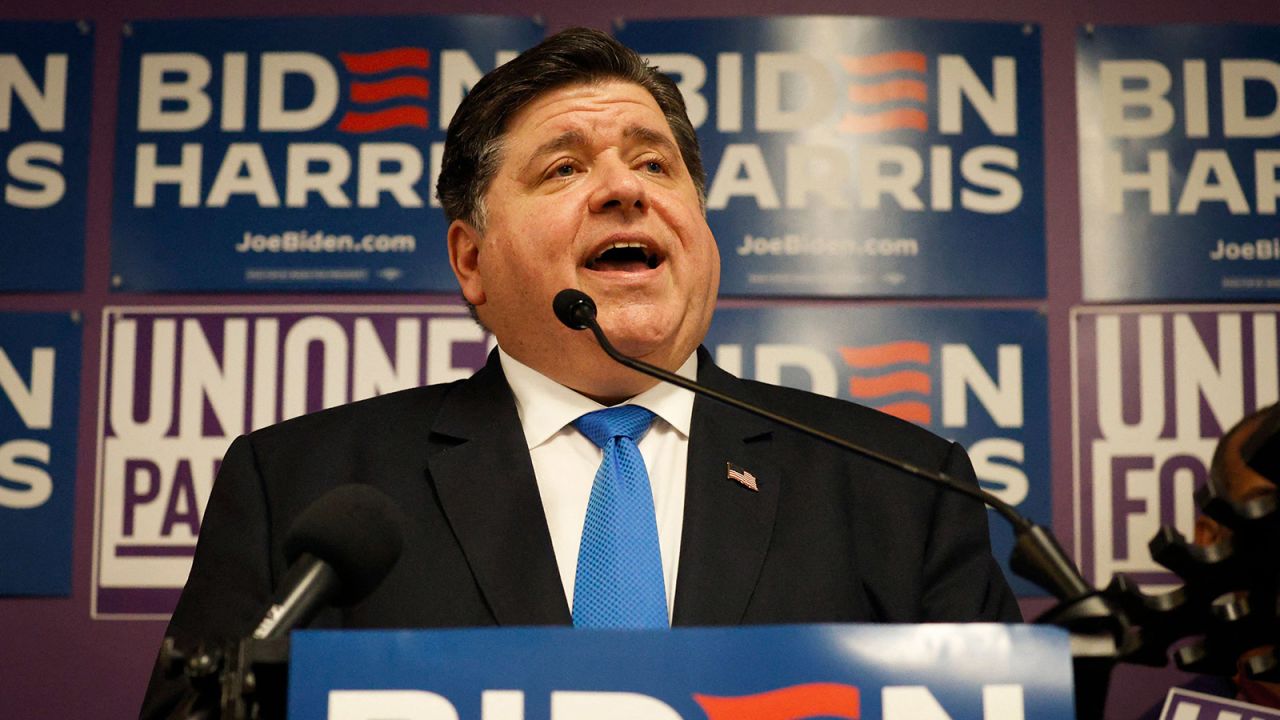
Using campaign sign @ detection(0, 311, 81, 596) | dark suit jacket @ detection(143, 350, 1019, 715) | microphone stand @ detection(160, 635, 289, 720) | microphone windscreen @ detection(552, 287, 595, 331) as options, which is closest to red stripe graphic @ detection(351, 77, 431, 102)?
campaign sign @ detection(0, 311, 81, 596)

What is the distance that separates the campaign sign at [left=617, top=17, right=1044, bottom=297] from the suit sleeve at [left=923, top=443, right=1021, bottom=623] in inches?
40.9

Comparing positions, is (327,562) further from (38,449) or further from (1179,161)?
(1179,161)

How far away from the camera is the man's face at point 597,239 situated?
152 centimetres

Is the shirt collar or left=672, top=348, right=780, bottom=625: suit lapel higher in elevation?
the shirt collar

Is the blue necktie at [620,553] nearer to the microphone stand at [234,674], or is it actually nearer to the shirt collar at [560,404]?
the shirt collar at [560,404]

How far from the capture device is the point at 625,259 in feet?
5.21

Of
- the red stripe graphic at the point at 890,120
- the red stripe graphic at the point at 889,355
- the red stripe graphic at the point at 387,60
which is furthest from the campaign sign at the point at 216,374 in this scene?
the red stripe graphic at the point at 890,120

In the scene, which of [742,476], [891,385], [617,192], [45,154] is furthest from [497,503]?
[45,154]

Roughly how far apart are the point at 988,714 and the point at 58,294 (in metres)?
2.31

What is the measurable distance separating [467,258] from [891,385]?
42.7 inches

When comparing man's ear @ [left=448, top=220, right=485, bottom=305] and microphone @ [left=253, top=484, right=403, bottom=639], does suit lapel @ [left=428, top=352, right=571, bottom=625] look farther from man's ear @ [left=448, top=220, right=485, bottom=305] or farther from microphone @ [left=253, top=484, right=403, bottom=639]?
microphone @ [left=253, top=484, right=403, bottom=639]

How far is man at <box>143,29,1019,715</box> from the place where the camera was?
1398 millimetres

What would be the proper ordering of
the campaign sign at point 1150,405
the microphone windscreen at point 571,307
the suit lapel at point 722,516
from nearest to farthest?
the microphone windscreen at point 571,307 → the suit lapel at point 722,516 → the campaign sign at point 1150,405

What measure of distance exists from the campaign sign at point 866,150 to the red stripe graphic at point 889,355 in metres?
0.11
